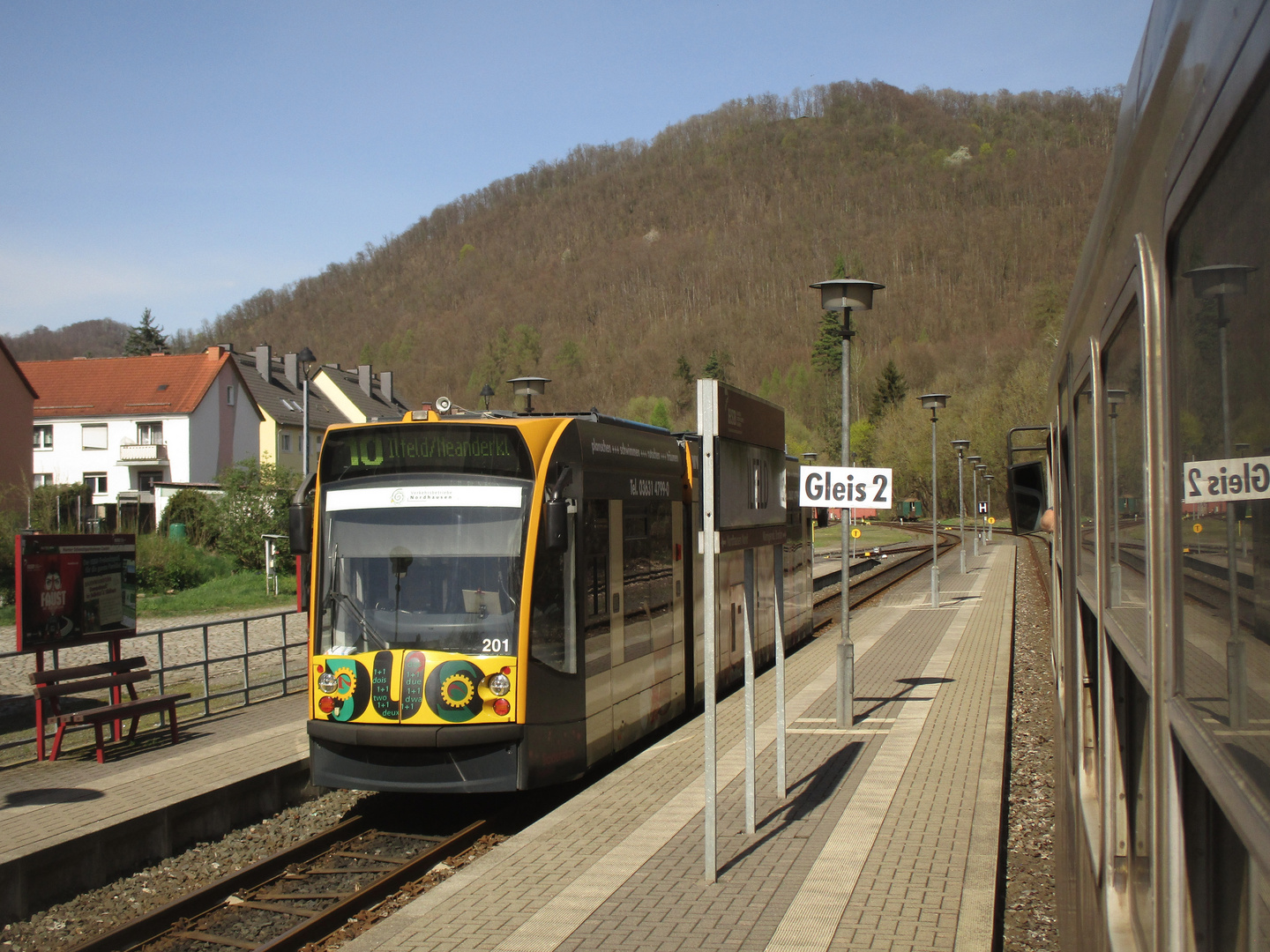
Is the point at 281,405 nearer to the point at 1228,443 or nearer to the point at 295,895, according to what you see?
the point at 295,895

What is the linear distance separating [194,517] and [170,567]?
6656 mm

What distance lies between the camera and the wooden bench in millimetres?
10531

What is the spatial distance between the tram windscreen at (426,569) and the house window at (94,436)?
195 feet

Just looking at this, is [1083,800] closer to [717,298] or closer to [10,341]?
[10,341]

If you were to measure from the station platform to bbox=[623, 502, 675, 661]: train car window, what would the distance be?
3.24 m

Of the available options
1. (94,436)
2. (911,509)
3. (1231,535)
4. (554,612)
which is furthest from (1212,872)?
(911,509)

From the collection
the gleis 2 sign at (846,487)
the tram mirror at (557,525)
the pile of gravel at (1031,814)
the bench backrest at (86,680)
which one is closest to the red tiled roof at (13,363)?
the bench backrest at (86,680)

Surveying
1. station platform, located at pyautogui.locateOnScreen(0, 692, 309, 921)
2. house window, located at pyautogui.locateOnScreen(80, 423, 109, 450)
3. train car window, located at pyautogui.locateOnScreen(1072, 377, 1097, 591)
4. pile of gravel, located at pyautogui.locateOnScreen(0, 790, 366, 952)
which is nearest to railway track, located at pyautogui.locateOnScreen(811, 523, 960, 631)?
station platform, located at pyautogui.locateOnScreen(0, 692, 309, 921)

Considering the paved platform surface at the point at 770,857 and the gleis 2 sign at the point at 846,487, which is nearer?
the paved platform surface at the point at 770,857

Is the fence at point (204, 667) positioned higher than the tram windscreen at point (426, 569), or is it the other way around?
the tram windscreen at point (426, 569)

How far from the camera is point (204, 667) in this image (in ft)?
43.7

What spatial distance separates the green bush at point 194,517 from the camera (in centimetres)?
3441

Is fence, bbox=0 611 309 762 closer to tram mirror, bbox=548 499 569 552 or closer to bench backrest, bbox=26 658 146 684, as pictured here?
bench backrest, bbox=26 658 146 684

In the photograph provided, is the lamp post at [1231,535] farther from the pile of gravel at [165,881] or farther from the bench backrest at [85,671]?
the bench backrest at [85,671]
